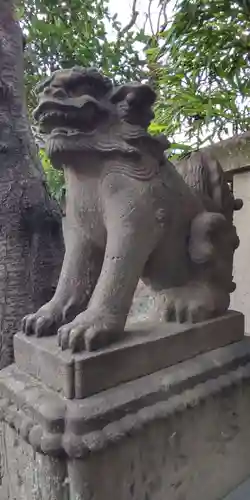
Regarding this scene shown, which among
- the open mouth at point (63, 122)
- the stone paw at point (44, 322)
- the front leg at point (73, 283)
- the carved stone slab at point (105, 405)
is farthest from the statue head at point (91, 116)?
the carved stone slab at point (105, 405)

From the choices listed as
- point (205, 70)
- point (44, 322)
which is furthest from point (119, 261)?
point (205, 70)

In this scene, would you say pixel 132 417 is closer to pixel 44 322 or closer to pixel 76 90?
pixel 44 322

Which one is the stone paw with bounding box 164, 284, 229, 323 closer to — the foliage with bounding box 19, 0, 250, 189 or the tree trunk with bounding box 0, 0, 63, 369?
the tree trunk with bounding box 0, 0, 63, 369

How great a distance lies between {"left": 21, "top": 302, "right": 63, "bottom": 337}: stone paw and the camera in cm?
79

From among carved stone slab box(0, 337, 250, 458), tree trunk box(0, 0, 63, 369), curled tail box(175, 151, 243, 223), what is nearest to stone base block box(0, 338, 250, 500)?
carved stone slab box(0, 337, 250, 458)

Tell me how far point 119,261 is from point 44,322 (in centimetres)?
18

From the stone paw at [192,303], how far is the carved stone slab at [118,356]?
0.7 inches

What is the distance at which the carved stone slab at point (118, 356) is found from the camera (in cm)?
68

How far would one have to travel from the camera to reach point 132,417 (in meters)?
0.70

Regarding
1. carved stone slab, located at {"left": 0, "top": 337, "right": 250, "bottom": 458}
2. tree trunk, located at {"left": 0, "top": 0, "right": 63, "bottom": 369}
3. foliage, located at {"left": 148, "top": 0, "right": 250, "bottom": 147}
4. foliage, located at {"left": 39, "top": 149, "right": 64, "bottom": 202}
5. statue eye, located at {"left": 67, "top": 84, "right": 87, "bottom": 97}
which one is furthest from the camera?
foliage, located at {"left": 39, "top": 149, "right": 64, "bottom": 202}

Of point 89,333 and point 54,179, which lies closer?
point 89,333

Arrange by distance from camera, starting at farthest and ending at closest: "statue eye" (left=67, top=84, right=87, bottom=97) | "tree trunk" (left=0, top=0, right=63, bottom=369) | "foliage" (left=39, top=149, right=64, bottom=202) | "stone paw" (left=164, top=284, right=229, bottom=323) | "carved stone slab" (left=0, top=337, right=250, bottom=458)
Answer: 1. "foliage" (left=39, top=149, right=64, bottom=202)
2. "tree trunk" (left=0, top=0, right=63, bottom=369)
3. "stone paw" (left=164, top=284, right=229, bottom=323)
4. "statue eye" (left=67, top=84, right=87, bottom=97)
5. "carved stone slab" (left=0, top=337, right=250, bottom=458)

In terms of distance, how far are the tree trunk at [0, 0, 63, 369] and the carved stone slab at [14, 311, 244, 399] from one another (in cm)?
41

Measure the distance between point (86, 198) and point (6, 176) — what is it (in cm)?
52
